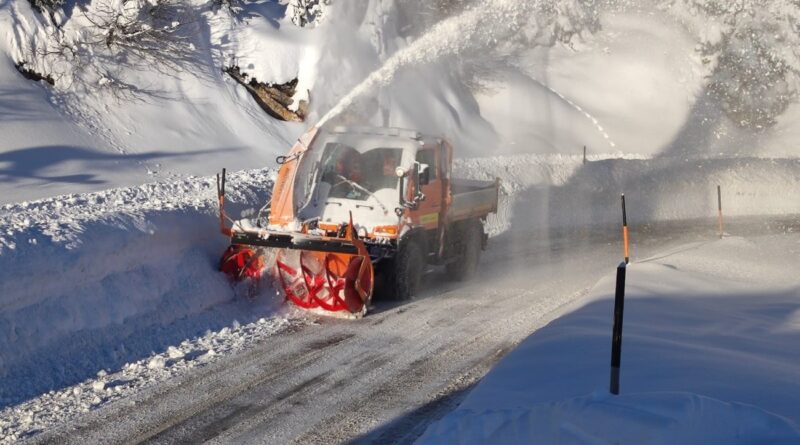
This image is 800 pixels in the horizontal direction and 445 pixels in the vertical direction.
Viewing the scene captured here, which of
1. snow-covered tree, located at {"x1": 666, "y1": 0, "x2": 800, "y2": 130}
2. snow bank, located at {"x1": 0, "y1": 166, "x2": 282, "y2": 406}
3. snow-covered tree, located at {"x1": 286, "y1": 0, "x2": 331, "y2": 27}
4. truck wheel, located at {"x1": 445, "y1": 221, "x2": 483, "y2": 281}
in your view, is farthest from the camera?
snow-covered tree, located at {"x1": 666, "y1": 0, "x2": 800, "y2": 130}

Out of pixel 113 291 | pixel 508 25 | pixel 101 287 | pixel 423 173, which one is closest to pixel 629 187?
pixel 508 25

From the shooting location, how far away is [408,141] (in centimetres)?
1293

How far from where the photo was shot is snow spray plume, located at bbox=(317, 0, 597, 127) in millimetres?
25234

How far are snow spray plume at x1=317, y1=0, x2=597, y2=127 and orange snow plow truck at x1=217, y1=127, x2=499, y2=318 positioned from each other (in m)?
9.28

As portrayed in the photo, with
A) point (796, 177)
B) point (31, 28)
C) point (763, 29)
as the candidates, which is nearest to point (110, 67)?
point (31, 28)

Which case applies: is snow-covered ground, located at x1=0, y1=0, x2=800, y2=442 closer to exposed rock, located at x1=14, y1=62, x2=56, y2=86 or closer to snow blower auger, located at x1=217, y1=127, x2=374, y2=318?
exposed rock, located at x1=14, y1=62, x2=56, y2=86

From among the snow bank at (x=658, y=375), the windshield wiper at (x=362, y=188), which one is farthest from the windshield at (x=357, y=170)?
the snow bank at (x=658, y=375)

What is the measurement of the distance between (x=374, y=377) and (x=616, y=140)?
27.2 metres

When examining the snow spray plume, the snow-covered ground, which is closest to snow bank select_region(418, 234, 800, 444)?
the snow-covered ground

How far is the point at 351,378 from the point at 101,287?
3.22 metres

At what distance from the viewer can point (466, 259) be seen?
14438mm

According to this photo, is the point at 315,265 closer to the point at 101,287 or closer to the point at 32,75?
the point at 101,287

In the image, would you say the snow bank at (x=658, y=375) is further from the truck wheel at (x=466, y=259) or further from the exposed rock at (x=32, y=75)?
the exposed rock at (x=32, y=75)

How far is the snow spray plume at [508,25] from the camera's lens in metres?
25.2
